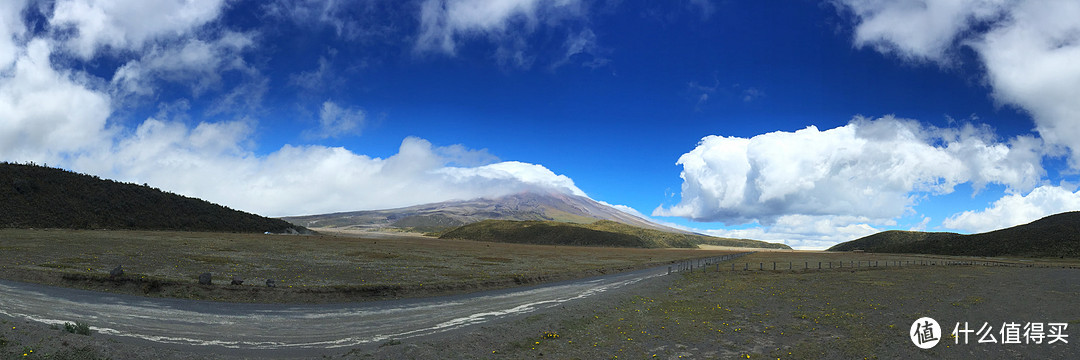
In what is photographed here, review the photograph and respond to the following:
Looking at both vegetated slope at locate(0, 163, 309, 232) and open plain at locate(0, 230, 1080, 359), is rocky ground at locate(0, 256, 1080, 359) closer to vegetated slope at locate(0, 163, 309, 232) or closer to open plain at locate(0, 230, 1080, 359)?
open plain at locate(0, 230, 1080, 359)

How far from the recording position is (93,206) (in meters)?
95.1

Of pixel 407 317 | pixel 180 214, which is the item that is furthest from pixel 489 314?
pixel 180 214

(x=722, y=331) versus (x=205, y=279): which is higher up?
(x=205, y=279)

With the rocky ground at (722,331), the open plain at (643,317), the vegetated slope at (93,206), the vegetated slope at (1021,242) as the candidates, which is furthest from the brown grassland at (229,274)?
the vegetated slope at (1021,242)

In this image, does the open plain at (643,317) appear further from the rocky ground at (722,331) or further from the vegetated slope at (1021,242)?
the vegetated slope at (1021,242)

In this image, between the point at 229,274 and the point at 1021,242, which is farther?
the point at 1021,242

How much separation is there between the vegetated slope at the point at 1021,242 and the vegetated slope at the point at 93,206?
689 ft

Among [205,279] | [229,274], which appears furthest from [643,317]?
[229,274]

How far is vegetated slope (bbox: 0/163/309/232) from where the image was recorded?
83.5 metres

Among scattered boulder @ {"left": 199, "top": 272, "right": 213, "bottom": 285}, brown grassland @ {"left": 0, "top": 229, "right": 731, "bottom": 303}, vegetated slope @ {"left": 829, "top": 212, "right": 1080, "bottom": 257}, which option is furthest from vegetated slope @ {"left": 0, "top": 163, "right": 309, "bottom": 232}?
vegetated slope @ {"left": 829, "top": 212, "right": 1080, "bottom": 257}

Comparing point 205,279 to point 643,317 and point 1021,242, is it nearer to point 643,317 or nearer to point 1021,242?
point 643,317

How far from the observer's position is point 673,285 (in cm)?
4181

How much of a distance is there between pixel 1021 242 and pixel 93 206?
23358cm

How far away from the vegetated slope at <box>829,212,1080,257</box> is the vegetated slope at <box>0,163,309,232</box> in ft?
689
